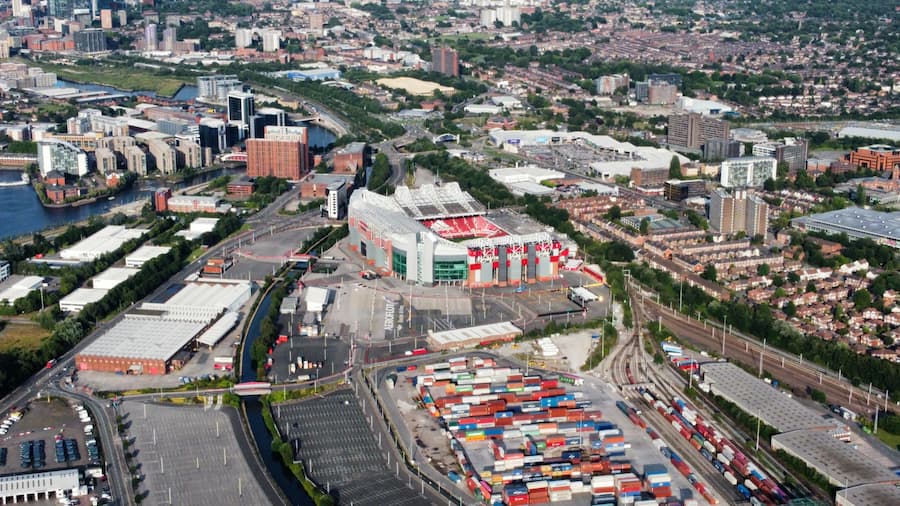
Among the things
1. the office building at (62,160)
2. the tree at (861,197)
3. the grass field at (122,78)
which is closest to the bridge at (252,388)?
the office building at (62,160)

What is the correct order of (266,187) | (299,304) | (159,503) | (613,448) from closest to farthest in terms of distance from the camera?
(159,503)
(613,448)
(299,304)
(266,187)

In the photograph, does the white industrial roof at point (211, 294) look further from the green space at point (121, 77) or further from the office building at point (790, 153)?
the green space at point (121, 77)

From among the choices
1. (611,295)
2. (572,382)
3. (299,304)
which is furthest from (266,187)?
(572,382)

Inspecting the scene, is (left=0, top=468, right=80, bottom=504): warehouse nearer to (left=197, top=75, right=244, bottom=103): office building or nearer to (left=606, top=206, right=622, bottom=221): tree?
(left=606, top=206, right=622, bottom=221): tree

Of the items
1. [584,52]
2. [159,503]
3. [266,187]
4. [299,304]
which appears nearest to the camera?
[159,503]

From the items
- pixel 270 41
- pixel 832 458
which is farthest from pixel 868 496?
pixel 270 41

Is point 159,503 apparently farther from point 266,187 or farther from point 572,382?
point 266,187

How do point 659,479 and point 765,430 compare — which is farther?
point 765,430
